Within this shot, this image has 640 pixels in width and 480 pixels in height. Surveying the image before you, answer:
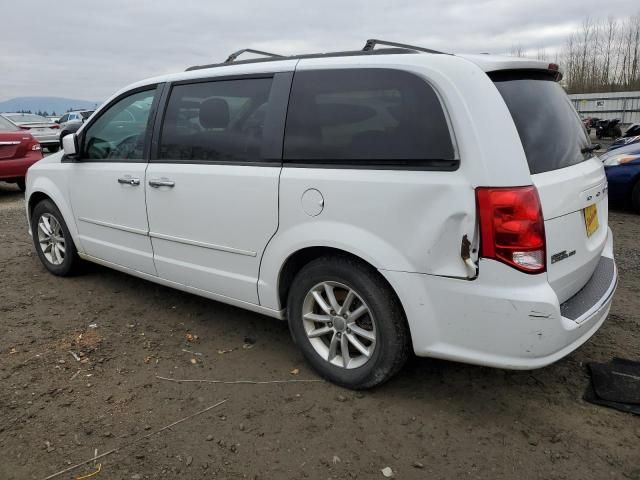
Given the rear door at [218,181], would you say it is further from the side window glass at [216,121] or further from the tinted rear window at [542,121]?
the tinted rear window at [542,121]

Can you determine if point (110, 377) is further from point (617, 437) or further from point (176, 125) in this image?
point (617, 437)

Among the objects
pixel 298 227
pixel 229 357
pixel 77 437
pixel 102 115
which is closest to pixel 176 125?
pixel 102 115

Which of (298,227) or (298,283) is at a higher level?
(298,227)

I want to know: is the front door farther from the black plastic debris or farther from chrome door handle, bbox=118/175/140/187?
the black plastic debris

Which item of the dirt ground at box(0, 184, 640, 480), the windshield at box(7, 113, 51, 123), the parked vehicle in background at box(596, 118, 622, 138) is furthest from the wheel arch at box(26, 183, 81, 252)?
the parked vehicle in background at box(596, 118, 622, 138)

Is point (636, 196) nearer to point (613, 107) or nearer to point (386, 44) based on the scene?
point (386, 44)

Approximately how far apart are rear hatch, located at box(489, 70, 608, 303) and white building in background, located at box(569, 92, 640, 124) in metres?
29.1

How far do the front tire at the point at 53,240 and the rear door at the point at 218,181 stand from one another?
1.45 m

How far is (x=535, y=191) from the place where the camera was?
2.36m

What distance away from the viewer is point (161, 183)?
3.56 metres

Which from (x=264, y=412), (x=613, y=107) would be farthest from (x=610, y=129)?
(x=264, y=412)

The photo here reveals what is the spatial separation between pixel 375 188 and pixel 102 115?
9.03 feet

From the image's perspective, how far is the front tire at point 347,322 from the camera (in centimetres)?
270

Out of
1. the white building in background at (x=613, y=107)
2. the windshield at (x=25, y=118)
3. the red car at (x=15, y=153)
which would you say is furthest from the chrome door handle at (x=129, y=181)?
the white building in background at (x=613, y=107)
